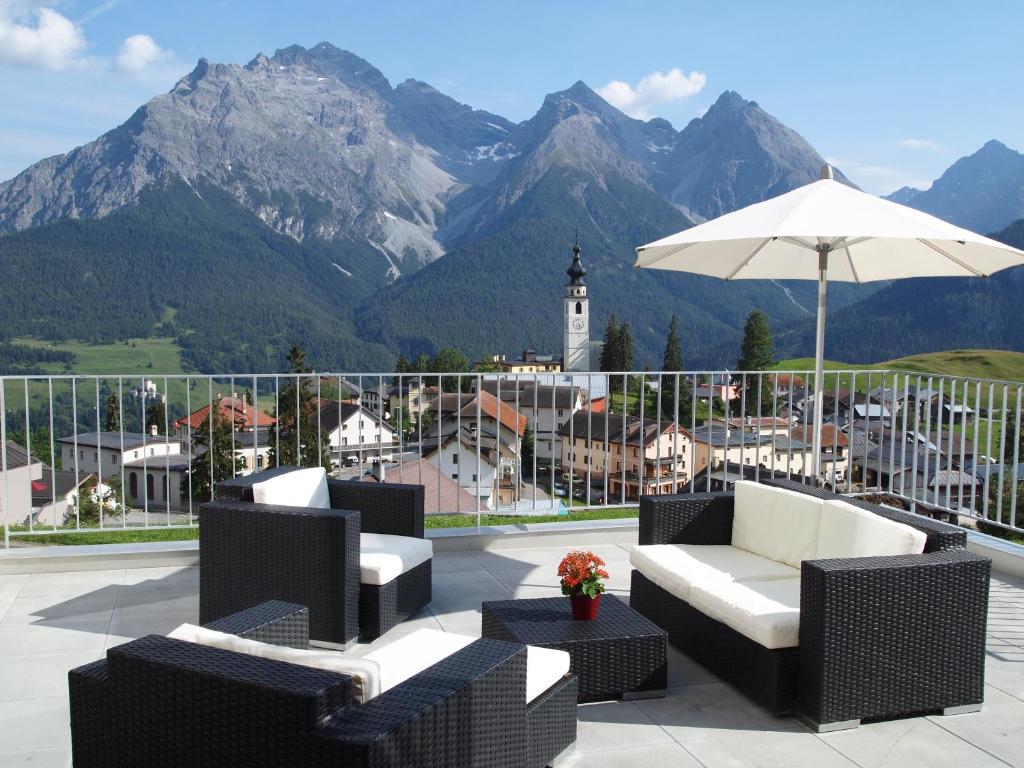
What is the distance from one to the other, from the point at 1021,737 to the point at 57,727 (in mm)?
3092

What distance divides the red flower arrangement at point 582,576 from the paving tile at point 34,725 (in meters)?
1.66

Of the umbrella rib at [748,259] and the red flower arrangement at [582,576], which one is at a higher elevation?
the umbrella rib at [748,259]

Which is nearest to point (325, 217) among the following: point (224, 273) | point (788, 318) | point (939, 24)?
point (224, 273)

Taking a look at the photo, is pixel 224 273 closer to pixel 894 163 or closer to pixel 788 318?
pixel 788 318

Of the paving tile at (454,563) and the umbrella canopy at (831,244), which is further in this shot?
the paving tile at (454,563)

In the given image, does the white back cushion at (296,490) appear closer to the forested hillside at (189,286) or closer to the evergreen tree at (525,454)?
the evergreen tree at (525,454)

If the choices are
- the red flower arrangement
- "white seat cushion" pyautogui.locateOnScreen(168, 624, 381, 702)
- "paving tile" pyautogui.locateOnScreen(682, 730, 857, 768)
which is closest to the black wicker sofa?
"paving tile" pyautogui.locateOnScreen(682, 730, 857, 768)

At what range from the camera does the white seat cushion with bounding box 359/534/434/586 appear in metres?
3.73

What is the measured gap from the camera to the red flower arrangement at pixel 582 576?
3100 millimetres

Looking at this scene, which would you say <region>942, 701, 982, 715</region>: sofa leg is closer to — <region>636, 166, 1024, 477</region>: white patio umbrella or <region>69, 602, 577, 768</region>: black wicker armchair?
<region>69, 602, 577, 768</region>: black wicker armchair

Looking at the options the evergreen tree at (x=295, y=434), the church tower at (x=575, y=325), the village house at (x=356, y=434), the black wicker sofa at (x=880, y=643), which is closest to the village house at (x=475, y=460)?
the village house at (x=356, y=434)

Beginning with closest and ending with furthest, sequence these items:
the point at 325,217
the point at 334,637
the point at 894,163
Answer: the point at 334,637, the point at 894,163, the point at 325,217

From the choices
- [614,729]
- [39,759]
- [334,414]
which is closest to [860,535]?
[614,729]

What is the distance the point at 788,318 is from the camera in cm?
17475
